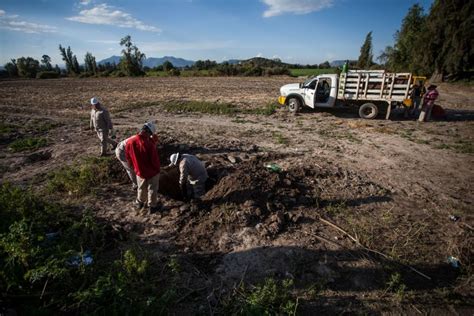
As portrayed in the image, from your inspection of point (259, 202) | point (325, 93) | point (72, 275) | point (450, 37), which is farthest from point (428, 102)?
point (450, 37)

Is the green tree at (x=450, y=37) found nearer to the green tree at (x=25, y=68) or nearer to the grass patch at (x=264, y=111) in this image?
the grass patch at (x=264, y=111)

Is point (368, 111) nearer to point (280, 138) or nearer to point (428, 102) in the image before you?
point (428, 102)

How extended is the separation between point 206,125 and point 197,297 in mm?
8519

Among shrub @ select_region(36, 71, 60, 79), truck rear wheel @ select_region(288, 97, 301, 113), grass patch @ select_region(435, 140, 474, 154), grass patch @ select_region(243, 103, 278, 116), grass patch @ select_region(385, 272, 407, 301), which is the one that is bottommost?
grass patch @ select_region(385, 272, 407, 301)

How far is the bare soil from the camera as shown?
3408 millimetres

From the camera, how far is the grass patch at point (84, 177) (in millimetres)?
5539

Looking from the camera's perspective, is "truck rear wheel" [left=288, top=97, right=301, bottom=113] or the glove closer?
the glove

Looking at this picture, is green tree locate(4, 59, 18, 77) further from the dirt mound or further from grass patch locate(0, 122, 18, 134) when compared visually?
the dirt mound

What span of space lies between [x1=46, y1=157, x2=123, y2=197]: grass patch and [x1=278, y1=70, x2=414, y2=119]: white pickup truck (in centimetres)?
916

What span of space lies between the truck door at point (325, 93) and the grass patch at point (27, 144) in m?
11.4

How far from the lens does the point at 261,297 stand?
289 cm

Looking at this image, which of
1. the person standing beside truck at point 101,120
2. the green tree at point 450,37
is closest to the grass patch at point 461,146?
the person standing beside truck at point 101,120

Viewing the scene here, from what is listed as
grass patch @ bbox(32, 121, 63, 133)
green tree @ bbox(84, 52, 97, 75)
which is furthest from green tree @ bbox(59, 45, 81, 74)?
grass patch @ bbox(32, 121, 63, 133)

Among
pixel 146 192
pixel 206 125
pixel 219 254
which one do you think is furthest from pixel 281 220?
pixel 206 125
